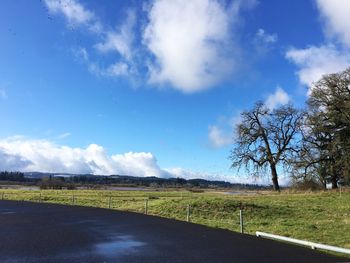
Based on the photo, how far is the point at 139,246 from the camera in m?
14.5

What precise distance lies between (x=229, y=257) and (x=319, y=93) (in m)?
44.5

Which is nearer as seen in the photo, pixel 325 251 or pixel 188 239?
pixel 325 251

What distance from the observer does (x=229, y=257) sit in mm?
12211

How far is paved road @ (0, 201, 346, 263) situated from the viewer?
12.1 meters

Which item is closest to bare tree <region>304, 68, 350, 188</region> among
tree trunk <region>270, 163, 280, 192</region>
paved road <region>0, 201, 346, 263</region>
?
tree trunk <region>270, 163, 280, 192</region>

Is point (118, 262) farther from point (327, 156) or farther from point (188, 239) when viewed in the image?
point (327, 156)

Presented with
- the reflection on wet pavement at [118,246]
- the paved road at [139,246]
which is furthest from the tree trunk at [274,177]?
the reflection on wet pavement at [118,246]

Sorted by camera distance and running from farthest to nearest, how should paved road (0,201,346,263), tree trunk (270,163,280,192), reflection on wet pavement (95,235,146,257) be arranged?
tree trunk (270,163,280,192)
reflection on wet pavement (95,235,146,257)
paved road (0,201,346,263)

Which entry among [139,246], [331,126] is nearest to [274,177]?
[331,126]

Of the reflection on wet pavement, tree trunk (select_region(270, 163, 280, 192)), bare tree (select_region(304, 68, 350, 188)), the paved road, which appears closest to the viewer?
the paved road

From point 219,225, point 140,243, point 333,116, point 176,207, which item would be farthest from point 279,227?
point 333,116

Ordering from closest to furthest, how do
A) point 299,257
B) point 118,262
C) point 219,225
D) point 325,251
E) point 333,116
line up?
point 118,262 → point 299,257 → point 325,251 → point 219,225 → point 333,116

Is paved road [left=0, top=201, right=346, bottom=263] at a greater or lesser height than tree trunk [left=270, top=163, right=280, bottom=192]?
lesser

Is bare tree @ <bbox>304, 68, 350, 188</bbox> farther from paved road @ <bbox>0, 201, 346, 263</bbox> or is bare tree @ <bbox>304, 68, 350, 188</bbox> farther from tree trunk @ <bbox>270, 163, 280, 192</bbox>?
paved road @ <bbox>0, 201, 346, 263</bbox>
